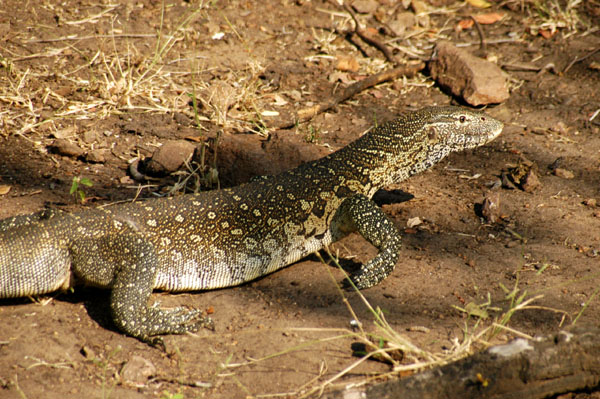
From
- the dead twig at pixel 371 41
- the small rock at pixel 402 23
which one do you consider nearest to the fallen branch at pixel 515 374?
the dead twig at pixel 371 41

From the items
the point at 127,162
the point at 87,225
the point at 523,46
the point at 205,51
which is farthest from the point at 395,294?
the point at 523,46

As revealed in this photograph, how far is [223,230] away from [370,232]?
149 cm

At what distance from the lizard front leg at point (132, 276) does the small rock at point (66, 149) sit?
2514 millimetres

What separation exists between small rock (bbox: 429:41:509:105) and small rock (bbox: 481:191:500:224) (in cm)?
265

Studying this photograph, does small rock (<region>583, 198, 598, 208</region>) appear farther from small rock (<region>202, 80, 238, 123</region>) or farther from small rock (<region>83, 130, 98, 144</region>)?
small rock (<region>83, 130, 98, 144</region>)

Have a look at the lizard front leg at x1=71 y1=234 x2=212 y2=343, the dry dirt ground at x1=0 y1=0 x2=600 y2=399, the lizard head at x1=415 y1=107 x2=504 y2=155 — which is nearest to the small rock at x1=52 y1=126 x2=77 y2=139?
the dry dirt ground at x1=0 y1=0 x2=600 y2=399

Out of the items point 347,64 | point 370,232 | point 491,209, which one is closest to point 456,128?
point 491,209

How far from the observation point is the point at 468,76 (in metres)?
9.34

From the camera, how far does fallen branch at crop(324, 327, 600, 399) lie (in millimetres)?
3850

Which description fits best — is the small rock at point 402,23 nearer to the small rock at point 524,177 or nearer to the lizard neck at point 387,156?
the small rock at point 524,177

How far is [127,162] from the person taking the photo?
→ 7777mm

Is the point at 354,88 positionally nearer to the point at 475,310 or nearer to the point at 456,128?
the point at 456,128

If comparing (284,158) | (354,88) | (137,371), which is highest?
(354,88)

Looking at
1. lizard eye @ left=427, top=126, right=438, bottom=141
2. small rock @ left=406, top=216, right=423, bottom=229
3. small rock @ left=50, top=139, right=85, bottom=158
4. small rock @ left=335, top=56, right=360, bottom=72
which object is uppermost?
lizard eye @ left=427, top=126, right=438, bottom=141
